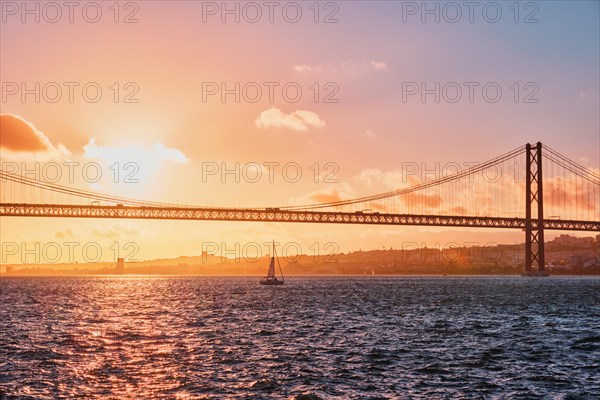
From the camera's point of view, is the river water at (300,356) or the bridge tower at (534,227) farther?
the bridge tower at (534,227)

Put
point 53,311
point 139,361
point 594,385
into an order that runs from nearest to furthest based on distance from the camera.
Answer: point 594,385 < point 139,361 < point 53,311

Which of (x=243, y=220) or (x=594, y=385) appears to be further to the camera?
(x=243, y=220)

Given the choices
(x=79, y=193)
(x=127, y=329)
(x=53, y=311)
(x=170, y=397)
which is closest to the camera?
(x=170, y=397)

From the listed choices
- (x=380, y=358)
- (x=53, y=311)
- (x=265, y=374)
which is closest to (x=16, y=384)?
(x=265, y=374)

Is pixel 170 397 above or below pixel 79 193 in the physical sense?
below

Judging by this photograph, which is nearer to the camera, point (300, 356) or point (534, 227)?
point (300, 356)

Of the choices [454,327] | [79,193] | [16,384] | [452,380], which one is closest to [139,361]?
[16,384]

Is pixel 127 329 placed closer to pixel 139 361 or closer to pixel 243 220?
pixel 139 361

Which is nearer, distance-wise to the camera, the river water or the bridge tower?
the river water

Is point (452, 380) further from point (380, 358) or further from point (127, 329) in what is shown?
point (127, 329)
